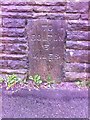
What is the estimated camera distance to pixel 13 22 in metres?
3.76

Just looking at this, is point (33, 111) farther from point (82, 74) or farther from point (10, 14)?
point (10, 14)

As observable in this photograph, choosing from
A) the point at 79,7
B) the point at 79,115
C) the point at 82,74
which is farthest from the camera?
the point at 82,74

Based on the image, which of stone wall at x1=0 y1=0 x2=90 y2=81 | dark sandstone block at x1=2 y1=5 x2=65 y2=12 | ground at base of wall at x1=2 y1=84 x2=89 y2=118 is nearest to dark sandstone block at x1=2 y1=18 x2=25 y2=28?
stone wall at x1=0 y1=0 x2=90 y2=81

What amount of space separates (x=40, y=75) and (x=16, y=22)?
83 centimetres

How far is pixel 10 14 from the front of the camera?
147 inches

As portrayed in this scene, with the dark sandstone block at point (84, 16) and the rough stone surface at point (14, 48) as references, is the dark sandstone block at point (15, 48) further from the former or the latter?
the dark sandstone block at point (84, 16)

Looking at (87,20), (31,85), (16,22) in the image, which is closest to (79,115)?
(31,85)

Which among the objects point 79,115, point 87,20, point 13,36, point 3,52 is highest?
point 87,20

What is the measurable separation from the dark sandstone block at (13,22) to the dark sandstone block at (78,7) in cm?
65

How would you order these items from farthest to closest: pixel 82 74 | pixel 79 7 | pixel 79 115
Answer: pixel 82 74
pixel 79 7
pixel 79 115

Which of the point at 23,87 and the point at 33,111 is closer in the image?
the point at 33,111

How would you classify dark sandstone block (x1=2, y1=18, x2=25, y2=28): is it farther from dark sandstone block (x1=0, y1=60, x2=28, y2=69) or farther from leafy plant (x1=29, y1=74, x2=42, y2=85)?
leafy plant (x1=29, y1=74, x2=42, y2=85)

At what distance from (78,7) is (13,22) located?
89 cm

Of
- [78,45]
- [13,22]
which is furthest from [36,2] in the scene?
[78,45]
